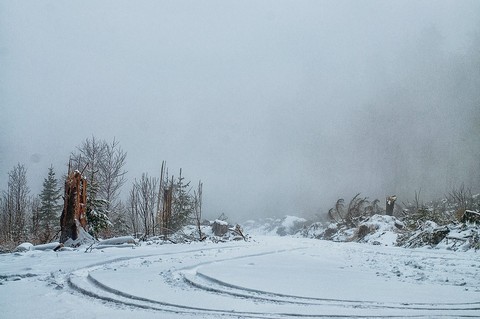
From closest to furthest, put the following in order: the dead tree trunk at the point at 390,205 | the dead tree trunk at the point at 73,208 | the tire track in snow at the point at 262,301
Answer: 1. the tire track in snow at the point at 262,301
2. the dead tree trunk at the point at 73,208
3. the dead tree trunk at the point at 390,205

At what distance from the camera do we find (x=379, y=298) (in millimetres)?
5188

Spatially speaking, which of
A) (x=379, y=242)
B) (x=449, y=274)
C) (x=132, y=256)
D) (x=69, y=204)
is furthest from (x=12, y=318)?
(x=379, y=242)

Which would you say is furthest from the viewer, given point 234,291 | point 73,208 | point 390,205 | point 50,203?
point 50,203

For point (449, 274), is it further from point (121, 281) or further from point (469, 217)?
point (469, 217)

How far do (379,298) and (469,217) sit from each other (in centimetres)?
1203

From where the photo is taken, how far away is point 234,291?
570cm

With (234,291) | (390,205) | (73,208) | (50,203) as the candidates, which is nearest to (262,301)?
(234,291)

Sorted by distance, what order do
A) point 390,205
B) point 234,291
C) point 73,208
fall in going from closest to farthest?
1. point 234,291
2. point 73,208
3. point 390,205

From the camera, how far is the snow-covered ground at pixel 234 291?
4402 millimetres

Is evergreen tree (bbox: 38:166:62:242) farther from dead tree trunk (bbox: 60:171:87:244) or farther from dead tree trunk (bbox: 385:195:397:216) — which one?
dead tree trunk (bbox: 385:195:397:216)

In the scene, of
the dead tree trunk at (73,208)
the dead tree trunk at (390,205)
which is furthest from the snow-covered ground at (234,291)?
the dead tree trunk at (390,205)

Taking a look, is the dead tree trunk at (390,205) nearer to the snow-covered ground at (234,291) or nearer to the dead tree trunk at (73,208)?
the snow-covered ground at (234,291)

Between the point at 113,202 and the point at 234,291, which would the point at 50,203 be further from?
the point at 234,291

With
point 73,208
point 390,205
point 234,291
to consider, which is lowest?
point 234,291
